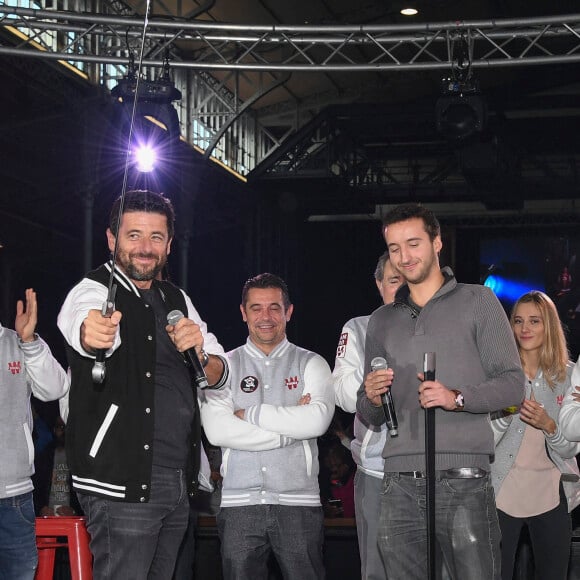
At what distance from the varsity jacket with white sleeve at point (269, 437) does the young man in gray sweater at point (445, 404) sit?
0.75m

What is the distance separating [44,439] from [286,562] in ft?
8.53

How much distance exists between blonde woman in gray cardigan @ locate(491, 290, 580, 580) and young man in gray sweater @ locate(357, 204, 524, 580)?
0.96 m

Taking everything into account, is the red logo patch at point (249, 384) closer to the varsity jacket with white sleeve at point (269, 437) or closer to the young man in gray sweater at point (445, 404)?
the varsity jacket with white sleeve at point (269, 437)

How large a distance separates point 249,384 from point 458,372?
4.05ft

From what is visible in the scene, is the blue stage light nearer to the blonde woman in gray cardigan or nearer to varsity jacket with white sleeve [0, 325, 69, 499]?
the blonde woman in gray cardigan

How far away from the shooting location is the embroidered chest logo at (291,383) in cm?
399

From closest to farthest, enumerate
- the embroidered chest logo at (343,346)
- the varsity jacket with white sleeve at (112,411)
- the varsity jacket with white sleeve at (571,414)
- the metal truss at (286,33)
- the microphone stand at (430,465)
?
the microphone stand at (430,465), the varsity jacket with white sleeve at (112,411), the varsity jacket with white sleeve at (571,414), the embroidered chest logo at (343,346), the metal truss at (286,33)

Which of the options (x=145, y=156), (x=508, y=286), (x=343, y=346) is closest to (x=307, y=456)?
(x=343, y=346)

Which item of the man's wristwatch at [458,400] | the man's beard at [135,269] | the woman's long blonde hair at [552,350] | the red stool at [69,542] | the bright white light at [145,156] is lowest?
the red stool at [69,542]

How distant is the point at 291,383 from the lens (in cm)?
399

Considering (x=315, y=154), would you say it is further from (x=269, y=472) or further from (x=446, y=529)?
(x=446, y=529)

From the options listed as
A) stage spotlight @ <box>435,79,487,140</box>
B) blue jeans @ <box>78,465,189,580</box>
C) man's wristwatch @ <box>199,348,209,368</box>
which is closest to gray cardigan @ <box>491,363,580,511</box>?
man's wristwatch @ <box>199,348,209,368</box>

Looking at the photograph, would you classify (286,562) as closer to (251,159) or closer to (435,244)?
(435,244)

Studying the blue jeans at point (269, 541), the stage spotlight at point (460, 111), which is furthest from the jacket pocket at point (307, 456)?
the stage spotlight at point (460, 111)
